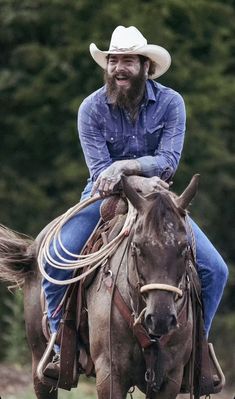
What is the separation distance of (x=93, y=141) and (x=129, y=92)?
416 mm

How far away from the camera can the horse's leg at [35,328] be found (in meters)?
11.4

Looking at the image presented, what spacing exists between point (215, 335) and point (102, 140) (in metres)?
15.6

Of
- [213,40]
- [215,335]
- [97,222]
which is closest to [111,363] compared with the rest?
[97,222]

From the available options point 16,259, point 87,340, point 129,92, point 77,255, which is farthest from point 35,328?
point 129,92

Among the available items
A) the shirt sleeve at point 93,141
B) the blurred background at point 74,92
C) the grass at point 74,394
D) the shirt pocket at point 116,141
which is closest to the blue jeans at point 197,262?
the shirt sleeve at point 93,141

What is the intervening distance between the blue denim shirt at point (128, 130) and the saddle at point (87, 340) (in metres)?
0.40

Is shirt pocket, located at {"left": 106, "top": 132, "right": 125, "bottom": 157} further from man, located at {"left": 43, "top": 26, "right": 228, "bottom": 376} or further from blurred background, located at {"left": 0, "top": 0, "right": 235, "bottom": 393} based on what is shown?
blurred background, located at {"left": 0, "top": 0, "right": 235, "bottom": 393}

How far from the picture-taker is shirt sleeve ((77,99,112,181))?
10.2 metres

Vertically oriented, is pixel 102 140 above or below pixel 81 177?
above

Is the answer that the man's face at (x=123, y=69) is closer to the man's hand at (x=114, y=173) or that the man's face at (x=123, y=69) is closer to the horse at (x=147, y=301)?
the man's hand at (x=114, y=173)

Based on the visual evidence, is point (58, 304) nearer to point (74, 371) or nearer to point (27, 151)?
point (74, 371)

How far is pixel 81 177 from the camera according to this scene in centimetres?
2664

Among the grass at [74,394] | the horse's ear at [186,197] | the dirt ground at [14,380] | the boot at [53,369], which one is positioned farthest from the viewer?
the dirt ground at [14,380]

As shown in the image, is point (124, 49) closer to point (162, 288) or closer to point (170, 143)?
point (170, 143)
